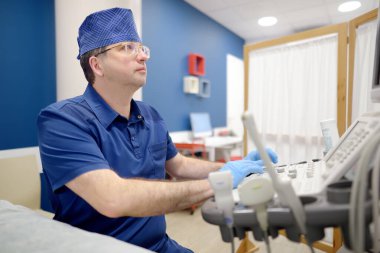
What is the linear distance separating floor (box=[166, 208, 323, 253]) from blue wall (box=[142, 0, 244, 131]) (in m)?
1.26

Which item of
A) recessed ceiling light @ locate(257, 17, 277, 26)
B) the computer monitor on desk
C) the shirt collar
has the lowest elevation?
the computer monitor on desk

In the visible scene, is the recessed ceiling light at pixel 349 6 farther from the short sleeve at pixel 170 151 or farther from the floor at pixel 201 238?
the short sleeve at pixel 170 151

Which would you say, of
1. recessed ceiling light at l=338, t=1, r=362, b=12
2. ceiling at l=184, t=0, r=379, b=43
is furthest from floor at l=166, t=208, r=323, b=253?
recessed ceiling light at l=338, t=1, r=362, b=12

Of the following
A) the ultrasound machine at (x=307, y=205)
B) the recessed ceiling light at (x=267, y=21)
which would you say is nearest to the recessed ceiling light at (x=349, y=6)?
the recessed ceiling light at (x=267, y=21)

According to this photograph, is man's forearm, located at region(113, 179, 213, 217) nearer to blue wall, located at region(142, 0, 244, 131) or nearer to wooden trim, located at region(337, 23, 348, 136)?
wooden trim, located at region(337, 23, 348, 136)

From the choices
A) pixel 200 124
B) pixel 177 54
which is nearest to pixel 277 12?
pixel 177 54

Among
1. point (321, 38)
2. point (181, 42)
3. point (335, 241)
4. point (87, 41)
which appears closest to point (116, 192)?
point (87, 41)

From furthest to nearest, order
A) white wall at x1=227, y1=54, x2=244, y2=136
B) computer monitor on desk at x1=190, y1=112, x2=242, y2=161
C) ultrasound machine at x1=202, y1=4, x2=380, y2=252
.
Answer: white wall at x1=227, y1=54, x2=244, y2=136
computer monitor on desk at x1=190, y1=112, x2=242, y2=161
ultrasound machine at x1=202, y1=4, x2=380, y2=252

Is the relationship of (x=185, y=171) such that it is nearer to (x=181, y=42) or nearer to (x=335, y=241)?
(x=335, y=241)

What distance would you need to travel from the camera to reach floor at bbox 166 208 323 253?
211 cm

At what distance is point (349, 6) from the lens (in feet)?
13.2

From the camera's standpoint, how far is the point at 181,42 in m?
3.73

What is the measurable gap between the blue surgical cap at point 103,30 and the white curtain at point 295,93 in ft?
4.86

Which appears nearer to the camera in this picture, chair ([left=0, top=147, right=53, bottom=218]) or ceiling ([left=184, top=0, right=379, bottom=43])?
chair ([left=0, top=147, right=53, bottom=218])
